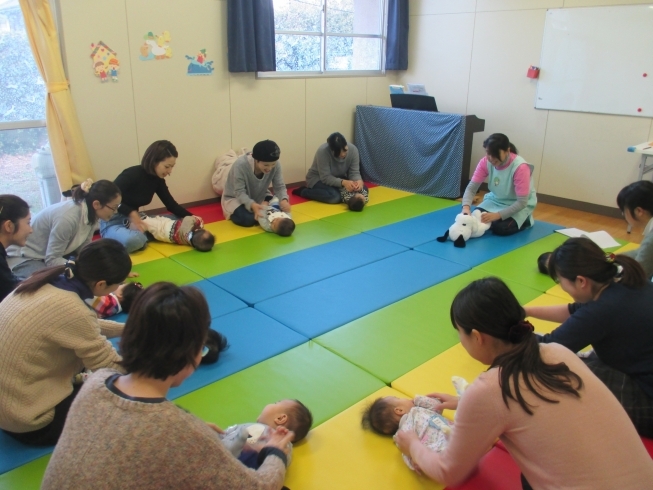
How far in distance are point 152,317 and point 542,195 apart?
5.71 metres

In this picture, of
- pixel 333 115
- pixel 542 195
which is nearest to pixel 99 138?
pixel 333 115

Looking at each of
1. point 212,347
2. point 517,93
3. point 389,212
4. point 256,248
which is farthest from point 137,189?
point 517,93

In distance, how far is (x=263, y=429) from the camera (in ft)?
6.61

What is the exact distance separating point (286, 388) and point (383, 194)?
3927 millimetres

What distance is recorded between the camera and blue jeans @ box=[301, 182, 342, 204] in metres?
5.67

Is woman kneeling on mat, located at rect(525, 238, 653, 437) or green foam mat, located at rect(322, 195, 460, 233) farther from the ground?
woman kneeling on mat, located at rect(525, 238, 653, 437)

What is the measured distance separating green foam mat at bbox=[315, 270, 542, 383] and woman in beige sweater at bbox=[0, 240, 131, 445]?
1277 mm

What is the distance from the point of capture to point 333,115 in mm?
6605

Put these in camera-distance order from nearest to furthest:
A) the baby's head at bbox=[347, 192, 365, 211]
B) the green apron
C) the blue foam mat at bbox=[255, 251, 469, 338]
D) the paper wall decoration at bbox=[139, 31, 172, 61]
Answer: the blue foam mat at bbox=[255, 251, 469, 338]
the green apron
the paper wall decoration at bbox=[139, 31, 172, 61]
the baby's head at bbox=[347, 192, 365, 211]

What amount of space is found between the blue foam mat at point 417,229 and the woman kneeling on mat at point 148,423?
329 centimetres

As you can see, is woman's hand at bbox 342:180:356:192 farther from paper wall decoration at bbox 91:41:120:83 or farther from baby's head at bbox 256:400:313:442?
baby's head at bbox 256:400:313:442

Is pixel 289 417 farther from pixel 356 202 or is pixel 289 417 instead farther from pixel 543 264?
pixel 356 202

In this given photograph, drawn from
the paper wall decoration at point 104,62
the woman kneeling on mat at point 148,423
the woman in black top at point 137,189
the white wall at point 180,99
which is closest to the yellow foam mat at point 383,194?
the white wall at point 180,99

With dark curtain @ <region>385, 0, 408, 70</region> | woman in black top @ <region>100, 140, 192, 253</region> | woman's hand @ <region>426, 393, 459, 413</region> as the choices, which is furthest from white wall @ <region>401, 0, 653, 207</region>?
woman's hand @ <region>426, 393, 459, 413</region>
